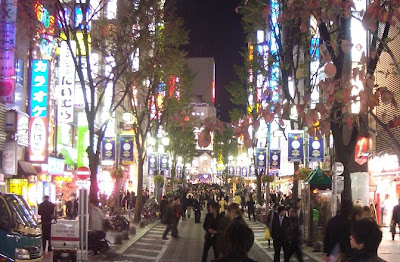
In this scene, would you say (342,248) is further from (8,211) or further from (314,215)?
(314,215)

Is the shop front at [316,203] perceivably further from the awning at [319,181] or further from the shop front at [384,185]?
the shop front at [384,185]

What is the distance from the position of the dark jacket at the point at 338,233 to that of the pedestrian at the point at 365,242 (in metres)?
4.43

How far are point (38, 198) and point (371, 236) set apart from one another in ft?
88.0

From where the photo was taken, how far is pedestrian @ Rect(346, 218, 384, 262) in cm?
550

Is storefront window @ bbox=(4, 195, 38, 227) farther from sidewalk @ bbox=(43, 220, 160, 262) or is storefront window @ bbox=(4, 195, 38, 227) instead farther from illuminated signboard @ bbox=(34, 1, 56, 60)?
illuminated signboard @ bbox=(34, 1, 56, 60)

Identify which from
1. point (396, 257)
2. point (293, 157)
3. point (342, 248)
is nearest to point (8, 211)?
point (342, 248)

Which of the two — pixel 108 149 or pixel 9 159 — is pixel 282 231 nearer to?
pixel 9 159

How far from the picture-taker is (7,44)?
933 inches

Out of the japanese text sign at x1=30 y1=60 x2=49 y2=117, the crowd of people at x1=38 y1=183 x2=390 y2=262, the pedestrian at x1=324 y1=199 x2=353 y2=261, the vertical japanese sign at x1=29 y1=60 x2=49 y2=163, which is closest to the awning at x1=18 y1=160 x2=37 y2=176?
the vertical japanese sign at x1=29 y1=60 x2=49 y2=163

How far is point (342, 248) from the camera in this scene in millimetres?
9906

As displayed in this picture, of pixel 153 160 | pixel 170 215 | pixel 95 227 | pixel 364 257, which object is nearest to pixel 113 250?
pixel 95 227

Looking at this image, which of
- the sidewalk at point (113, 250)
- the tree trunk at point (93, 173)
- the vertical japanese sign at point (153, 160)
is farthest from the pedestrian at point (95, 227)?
the vertical japanese sign at point (153, 160)

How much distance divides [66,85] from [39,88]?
3942 millimetres

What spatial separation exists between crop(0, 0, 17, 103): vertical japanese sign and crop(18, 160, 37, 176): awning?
3682 millimetres
